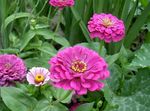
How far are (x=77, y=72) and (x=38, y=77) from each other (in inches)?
8.0

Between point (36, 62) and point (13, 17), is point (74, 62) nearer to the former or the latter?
point (36, 62)

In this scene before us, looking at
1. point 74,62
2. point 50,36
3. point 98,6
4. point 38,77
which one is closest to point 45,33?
point 50,36

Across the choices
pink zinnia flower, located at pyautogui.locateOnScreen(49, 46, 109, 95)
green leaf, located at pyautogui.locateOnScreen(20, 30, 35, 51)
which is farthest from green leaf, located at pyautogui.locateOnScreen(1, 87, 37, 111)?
green leaf, located at pyautogui.locateOnScreen(20, 30, 35, 51)

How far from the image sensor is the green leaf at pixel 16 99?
4.01 feet

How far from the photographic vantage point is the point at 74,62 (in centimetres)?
108

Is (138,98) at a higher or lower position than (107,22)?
lower

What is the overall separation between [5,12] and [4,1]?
0.06 metres

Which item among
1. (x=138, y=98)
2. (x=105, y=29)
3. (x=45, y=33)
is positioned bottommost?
(x=138, y=98)

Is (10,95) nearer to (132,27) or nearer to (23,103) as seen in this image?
(23,103)

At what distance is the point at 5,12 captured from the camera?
5.83 feet

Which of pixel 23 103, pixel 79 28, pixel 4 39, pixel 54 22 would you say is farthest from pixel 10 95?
pixel 54 22

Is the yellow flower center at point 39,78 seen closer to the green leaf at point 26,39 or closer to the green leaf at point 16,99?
the green leaf at point 16,99

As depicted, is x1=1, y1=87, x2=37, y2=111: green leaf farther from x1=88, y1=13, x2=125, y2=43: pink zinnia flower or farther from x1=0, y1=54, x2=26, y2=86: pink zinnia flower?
x1=88, y1=13, x2=125, y2=43: pink zinnia flower

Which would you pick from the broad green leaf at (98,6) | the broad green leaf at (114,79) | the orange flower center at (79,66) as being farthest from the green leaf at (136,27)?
the orange flower center at (79,66)
